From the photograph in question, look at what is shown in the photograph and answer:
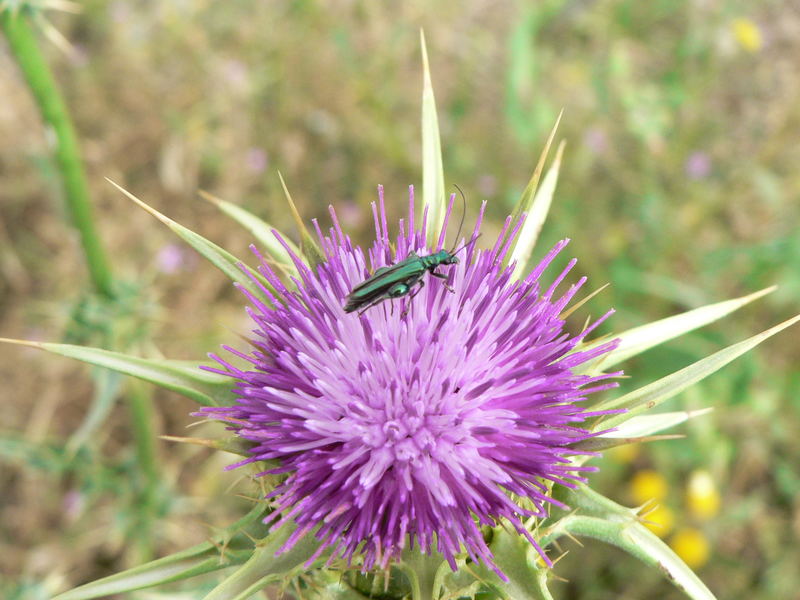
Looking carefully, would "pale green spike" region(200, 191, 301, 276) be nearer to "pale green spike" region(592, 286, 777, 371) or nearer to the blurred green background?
"pale green spike" region(592, 286, 777, 371)

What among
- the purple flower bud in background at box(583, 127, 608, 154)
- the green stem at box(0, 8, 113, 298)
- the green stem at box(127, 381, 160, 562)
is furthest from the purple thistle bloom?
the purple flower bud in background at box(583, 127, 608, 154)

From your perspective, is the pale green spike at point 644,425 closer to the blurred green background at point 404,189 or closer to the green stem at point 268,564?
the green stem at point 268,564

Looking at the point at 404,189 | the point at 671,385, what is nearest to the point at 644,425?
the point at 671,385

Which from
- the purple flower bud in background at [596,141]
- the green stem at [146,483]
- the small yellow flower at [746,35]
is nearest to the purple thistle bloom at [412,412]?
the green stem at [146,483]

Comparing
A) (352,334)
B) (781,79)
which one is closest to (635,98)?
(781,79)

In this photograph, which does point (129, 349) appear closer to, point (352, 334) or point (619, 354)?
point (352, 334)

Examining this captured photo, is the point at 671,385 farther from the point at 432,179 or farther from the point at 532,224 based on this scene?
the point at 432,179
